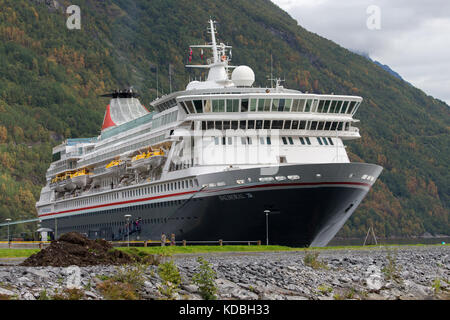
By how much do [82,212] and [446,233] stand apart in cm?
14922

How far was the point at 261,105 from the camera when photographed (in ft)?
150

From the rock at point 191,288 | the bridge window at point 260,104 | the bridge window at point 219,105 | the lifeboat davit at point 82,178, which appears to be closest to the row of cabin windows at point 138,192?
the lifeboat davit at point 82,178

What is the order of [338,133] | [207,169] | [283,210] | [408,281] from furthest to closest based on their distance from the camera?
[338,133] < [207,169] < [283,210] < [408,281]

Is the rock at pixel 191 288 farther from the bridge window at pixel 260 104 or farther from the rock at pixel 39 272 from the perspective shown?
the bridge window at pixel 260 104

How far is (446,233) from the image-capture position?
649 feet

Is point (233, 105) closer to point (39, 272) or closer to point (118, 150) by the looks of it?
point (118, 150)

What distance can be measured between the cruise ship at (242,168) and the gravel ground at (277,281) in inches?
485

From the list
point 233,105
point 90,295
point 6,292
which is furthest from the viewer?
point 233,105

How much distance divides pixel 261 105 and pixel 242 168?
422 cm

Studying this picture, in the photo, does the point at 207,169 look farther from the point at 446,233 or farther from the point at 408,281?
the point at 446,233

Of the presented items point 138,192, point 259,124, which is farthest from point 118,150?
point 259,124

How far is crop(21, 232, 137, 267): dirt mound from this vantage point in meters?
23.8

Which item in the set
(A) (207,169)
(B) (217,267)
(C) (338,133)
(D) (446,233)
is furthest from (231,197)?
(D) (446,233)

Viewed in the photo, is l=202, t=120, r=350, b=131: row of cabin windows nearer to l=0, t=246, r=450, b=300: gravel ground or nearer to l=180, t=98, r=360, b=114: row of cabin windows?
l=180, t=98, r=360, b=114: row of cabin windows
